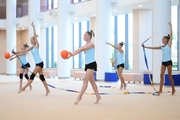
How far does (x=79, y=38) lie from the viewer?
29.0m

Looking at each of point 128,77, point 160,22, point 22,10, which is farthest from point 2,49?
point 160,22

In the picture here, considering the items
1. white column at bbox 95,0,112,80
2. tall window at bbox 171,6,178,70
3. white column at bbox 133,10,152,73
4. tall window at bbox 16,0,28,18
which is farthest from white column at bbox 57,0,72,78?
tall window at bbox 16,0,28,18

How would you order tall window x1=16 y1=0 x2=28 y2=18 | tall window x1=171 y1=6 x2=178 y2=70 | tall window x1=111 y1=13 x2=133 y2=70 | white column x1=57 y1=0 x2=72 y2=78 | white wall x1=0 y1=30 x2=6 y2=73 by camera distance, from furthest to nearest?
1. white wall x1=0 y1=30 x2=6 y2=73
2. tall window x1=16 y1=0 x2=28 y2=18
3. tall window x1=111 y1=13 x2=133 y2=70
4. white column x1=57 y1=0 x2=72 y2=78
5. tall window x1=171 y1=6 x2=178 y2=70

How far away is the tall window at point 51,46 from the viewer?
32562mm

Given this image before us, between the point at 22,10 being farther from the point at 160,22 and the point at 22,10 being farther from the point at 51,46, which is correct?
the point at 160,22

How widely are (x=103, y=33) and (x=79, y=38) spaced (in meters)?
9.78

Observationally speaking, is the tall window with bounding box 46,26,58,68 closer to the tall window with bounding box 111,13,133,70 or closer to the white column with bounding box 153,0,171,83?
the tall window with bounding box 111,13,133,70

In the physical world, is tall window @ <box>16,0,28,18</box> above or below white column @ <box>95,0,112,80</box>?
above

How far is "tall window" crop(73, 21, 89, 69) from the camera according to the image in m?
28.7

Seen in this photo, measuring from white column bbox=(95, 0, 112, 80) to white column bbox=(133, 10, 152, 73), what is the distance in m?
2.58

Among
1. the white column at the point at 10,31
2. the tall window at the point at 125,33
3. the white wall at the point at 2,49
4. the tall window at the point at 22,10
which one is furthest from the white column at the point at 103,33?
the white wall at the point at 2,49

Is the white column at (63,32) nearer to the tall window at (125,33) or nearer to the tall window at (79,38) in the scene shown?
the tall window at (125,33)

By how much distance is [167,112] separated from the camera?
6.38m

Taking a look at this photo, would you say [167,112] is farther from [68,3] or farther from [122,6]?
[68,3]
